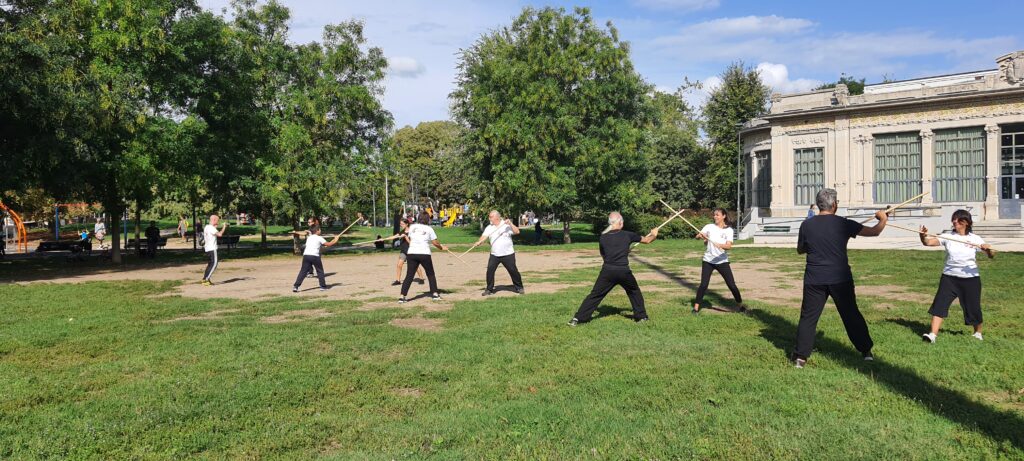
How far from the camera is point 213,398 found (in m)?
6.30

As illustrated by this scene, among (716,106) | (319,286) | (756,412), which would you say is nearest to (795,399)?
(756,412)

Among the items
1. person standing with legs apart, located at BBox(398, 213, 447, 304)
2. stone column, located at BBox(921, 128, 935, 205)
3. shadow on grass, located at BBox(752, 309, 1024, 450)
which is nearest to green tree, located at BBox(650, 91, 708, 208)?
stone column, located at BBox(921, 128, 935, 205)

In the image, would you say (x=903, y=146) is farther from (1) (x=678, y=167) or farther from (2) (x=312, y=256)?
(2) (x=312, y=256)

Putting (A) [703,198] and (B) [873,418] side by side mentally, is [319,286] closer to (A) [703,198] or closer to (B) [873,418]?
(B) [873,418]

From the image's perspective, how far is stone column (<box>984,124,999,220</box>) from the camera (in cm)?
3122

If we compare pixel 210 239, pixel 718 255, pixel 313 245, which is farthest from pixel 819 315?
pixel 210 239

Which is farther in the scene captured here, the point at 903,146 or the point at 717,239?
the point at 903,146

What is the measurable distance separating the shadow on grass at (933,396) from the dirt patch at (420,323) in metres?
4.57

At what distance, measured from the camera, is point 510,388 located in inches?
259

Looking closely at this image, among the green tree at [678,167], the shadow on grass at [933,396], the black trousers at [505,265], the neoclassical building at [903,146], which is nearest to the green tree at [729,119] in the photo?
the green tree at [678,167]

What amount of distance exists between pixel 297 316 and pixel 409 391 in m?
5.38

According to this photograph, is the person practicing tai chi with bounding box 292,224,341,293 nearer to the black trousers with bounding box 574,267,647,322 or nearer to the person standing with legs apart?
the person standing with legs apart

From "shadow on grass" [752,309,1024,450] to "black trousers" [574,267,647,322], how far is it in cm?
197

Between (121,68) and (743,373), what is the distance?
21.5 meters
